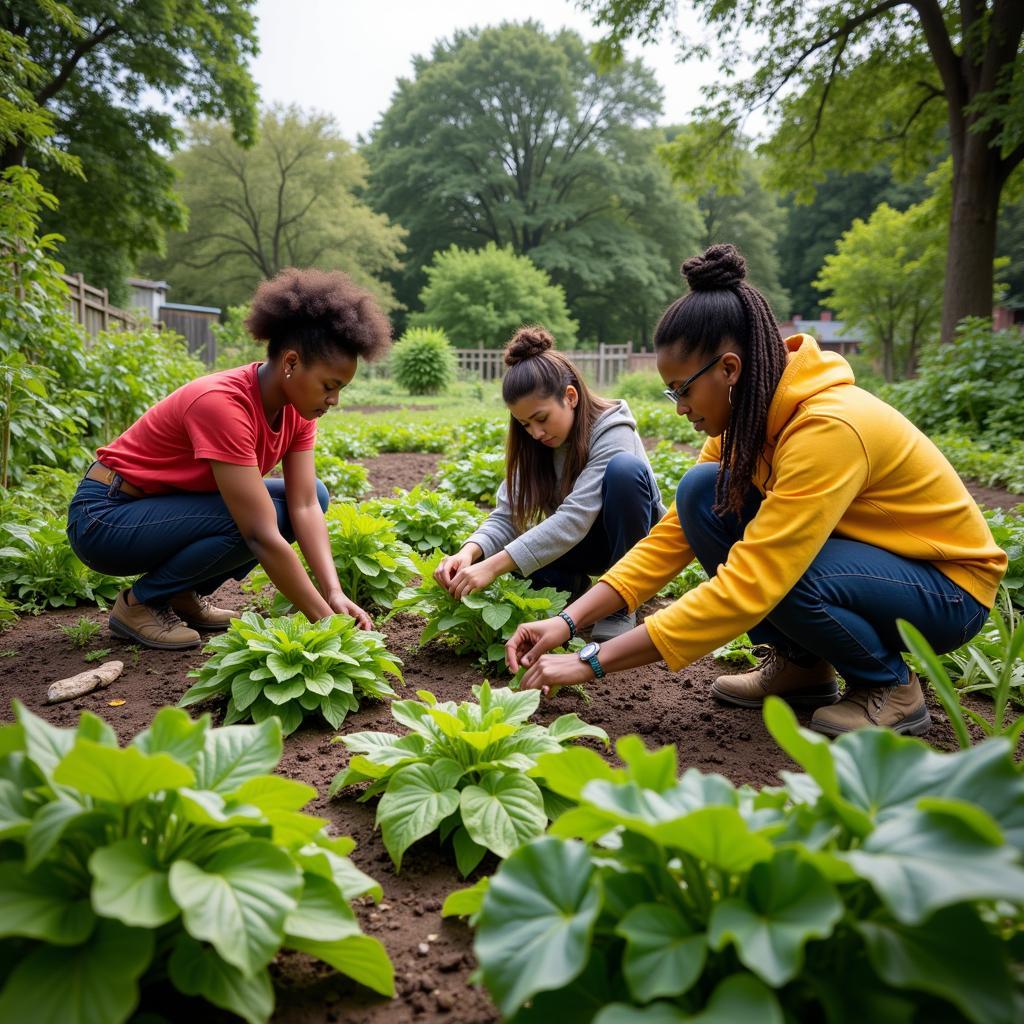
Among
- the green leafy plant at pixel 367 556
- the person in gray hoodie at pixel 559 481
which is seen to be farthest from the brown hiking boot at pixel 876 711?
the green leafy plant at pixel 367 556

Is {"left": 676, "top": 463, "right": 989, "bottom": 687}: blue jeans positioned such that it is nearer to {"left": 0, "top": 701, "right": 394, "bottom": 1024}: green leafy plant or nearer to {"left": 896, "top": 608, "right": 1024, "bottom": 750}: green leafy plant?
{"left": 896, "top": 608, "right": 1024, "bottom": 750}: green leafy plant

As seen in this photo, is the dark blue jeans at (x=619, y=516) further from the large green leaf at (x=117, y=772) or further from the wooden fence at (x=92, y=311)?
the wooden fence at (x=92, y=311)

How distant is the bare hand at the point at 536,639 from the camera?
2215mm

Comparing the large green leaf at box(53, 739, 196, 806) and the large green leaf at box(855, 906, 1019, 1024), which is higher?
the large green leaf at box(53, 739, 196, 806)

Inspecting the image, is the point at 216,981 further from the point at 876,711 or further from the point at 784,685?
the point at 784,685

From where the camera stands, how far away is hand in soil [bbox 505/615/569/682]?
2215 millimetres

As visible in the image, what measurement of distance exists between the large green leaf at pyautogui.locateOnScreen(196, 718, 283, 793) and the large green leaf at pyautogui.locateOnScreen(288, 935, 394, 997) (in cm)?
30

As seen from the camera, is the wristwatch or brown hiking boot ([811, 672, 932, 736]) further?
brown hiking boot ([811, 672, 932, 736])

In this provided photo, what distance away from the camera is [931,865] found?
2.79 feet

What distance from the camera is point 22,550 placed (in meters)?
3.62

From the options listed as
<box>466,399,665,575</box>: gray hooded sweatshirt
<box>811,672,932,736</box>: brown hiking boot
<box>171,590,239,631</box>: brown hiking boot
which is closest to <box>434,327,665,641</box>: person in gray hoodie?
<box>466,399,665,575</box>: gray hooded sweatshirt

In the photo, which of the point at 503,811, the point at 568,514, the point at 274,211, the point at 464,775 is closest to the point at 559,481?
the point at 568,514

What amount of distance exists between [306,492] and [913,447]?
2.28 m

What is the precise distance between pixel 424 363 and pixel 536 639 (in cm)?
1869
